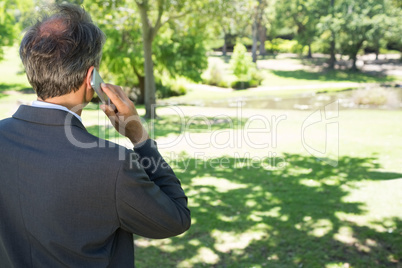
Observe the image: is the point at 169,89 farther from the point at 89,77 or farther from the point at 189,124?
the point at 89,77

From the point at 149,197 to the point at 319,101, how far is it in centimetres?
2319

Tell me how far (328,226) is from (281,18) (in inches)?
1825

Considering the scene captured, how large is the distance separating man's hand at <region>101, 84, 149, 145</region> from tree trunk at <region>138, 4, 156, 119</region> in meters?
12.5

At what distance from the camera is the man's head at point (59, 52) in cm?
154

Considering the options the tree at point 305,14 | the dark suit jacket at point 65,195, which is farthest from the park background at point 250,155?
the tree at point 305,14

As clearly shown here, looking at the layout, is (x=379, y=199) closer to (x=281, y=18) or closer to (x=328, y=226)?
(x=328, y=226)

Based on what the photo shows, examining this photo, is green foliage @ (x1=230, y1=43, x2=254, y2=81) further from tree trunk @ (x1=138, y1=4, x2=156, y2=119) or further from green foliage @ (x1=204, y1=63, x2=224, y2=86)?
tree trunk @ (x1=138, y1=4, x2=156, y2=119)

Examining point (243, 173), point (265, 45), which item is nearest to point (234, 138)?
point (243, 173)

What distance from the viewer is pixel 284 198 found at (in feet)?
22.1

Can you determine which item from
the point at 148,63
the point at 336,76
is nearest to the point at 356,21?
the point at 336,76

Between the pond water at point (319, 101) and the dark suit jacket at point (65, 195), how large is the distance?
19585 millimetres

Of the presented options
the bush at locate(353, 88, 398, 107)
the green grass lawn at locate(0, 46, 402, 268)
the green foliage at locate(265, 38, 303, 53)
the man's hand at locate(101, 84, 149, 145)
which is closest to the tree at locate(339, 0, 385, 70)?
the green foliage at locate(265, 38, 303, 53)

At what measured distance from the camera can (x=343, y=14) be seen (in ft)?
128

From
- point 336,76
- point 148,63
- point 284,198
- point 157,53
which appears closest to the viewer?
point 284,198
